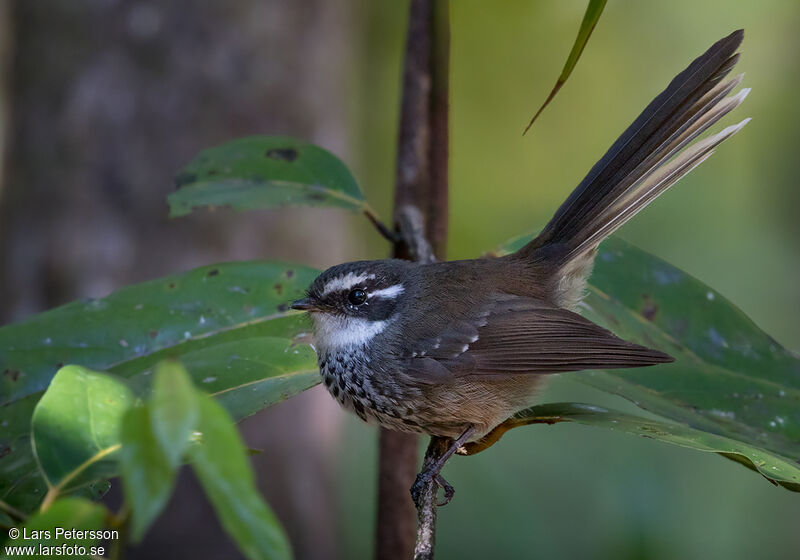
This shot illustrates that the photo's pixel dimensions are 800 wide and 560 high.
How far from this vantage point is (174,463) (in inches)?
40.3

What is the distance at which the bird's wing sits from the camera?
2893 millimetres

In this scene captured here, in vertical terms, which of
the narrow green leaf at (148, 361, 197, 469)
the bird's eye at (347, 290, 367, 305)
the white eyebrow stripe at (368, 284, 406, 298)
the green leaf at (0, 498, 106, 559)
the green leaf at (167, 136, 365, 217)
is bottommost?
the bird's eye at (347, 290, 367, 305)

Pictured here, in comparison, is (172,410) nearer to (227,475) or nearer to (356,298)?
(227,475)

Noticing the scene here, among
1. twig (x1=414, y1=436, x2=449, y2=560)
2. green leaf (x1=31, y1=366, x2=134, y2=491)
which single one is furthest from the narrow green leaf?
twig (x1=414, y1=436, x2=449, y2=560)

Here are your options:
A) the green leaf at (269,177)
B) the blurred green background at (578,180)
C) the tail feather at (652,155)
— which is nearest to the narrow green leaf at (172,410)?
the green leaf at (269,177)

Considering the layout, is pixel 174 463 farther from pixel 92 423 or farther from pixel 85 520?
pixel 92 423

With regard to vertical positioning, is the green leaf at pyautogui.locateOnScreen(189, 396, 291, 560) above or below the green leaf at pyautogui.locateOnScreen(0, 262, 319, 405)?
above

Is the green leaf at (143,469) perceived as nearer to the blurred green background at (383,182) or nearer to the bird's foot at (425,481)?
the bird's foot at (425,481)

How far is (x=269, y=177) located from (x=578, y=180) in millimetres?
4395

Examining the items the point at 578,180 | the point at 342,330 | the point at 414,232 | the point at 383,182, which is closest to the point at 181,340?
the point at 342,330

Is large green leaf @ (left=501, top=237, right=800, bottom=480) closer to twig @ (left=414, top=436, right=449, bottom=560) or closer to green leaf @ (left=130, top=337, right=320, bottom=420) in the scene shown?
twig @ (left=414, top=436, right=449, bottom=560)

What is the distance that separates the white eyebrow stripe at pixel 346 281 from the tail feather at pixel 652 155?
717 millimetres

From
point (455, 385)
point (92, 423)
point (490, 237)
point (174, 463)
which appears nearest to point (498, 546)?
point (490, 237)

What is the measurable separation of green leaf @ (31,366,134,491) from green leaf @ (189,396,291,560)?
60cm
